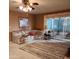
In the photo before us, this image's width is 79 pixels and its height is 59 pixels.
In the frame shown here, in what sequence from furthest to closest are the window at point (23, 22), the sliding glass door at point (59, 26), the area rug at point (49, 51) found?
the window at point (23, 22)
the sliding glass door at point (59, 26)
the area rug at point (49, 51)

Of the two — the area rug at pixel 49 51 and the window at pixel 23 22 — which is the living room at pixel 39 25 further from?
the area rug at pixel 49 51

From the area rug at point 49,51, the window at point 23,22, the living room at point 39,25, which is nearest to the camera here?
the area rug at point 49,51

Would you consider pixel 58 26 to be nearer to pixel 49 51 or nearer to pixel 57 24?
pixel 57 24

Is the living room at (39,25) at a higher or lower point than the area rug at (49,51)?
higher

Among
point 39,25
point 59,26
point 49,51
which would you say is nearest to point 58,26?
point 59,26

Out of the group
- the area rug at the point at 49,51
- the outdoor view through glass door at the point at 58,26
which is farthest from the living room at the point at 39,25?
the area rug at the point at 49,51

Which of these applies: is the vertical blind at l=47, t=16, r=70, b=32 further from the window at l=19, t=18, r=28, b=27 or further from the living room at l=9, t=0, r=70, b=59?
the window at l=19, t=18, r=28, b=27

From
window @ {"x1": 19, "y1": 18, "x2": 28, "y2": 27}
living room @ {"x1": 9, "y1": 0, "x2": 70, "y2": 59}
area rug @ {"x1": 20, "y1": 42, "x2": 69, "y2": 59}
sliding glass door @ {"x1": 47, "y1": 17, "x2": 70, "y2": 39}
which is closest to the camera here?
area rug @ {"x1": 20, "y1": 42, "x2": 69, "y2": 59}

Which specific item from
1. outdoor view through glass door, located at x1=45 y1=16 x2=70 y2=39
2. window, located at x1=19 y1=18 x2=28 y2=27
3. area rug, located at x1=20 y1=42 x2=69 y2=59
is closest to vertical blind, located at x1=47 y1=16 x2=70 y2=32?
outdoor view through glass door, located at x1=45 y1=16 x2=70 y2=39

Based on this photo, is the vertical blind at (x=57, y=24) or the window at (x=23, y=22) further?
the window at (x=23, y=22)
